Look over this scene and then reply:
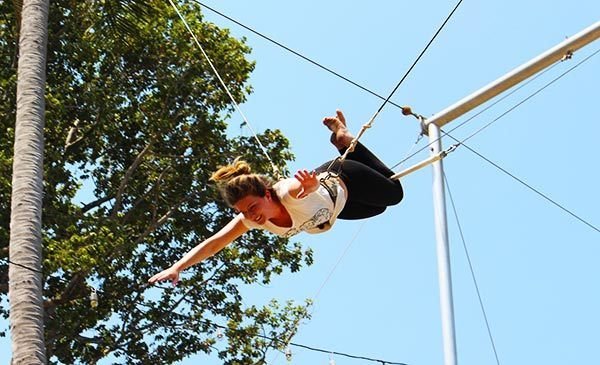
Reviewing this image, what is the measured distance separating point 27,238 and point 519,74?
14.5 ft

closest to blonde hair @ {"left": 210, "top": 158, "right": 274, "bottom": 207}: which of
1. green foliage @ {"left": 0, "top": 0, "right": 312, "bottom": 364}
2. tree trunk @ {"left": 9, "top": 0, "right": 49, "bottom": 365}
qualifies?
tree trunk @ {"left": 9, "top": 0, "right": 49, "bottom": 365}

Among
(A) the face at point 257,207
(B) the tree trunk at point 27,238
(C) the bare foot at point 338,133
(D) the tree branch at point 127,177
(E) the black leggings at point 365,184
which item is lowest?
(A) the face at point 257,207

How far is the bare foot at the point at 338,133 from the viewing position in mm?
5422

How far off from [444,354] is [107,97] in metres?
8.63

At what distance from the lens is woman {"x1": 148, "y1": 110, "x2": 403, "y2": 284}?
4734 mm

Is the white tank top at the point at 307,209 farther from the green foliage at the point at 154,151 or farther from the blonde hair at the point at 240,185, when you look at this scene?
the green foliage at the point at 154,151

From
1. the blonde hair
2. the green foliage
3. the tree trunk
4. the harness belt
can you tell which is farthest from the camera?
the green foliage

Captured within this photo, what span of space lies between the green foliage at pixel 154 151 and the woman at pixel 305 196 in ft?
26.3

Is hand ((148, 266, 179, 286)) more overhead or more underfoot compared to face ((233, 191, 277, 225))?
more underfoot

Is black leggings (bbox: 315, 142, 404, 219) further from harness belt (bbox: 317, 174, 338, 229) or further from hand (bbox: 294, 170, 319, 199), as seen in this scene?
hand (bbox: 294, 170, 319, 199)

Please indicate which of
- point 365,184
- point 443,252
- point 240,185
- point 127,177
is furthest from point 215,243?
point 127,177

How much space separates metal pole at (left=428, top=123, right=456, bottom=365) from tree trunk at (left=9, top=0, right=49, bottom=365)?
3.75m

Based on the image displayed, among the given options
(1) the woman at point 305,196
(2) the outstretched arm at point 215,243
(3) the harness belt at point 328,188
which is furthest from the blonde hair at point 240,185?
(3) the harness belt at point 328,188

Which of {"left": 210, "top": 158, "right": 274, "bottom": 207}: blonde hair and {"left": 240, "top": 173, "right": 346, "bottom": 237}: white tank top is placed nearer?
{"left": 210, "top": 158, "right": 274, "bottom": 207}: blonde hair
